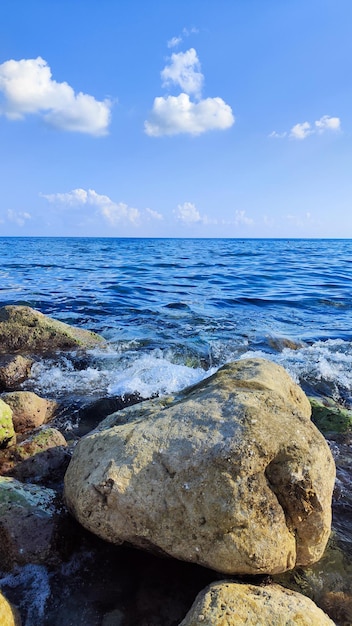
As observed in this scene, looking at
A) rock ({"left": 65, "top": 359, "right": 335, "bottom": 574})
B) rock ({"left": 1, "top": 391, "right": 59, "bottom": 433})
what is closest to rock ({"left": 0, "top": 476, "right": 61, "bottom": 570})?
rock ({"left": 65, "top": 359, "right": 335, "bottom": 574})

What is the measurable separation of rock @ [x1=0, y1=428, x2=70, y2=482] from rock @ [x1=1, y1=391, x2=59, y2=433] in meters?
0.81

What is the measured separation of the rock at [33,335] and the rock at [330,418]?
536 cm

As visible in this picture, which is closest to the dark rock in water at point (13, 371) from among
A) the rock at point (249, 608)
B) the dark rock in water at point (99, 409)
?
the dark rock in water at point (99, 409)

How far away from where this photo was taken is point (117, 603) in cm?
315

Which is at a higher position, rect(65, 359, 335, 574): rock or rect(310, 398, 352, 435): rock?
rect(65, 359, 335, 574): rock

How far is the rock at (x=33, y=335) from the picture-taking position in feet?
30.7

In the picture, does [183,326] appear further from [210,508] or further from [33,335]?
[210,508]

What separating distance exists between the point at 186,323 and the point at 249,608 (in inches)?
390

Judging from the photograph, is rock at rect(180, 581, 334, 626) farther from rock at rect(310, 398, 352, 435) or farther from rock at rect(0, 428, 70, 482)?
rock at rect(310, 398, 352, 435)

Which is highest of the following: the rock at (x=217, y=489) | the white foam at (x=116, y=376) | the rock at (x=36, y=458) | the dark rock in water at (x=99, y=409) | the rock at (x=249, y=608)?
the rock at (x=217, y=489)

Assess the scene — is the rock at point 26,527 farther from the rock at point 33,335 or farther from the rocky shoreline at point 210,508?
the rock at point 33,335

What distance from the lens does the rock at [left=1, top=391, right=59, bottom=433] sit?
18.9 ft

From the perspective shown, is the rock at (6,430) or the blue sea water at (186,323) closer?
the rock at (6,430)

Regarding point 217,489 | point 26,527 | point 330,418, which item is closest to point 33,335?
point 26,527
